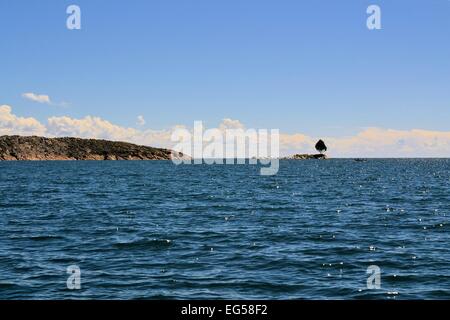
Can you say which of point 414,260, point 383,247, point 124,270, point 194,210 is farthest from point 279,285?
point 194,210

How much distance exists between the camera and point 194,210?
4347 cm

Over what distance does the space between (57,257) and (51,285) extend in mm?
5187

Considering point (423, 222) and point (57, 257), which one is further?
point (423, 222)

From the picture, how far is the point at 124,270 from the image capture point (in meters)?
20.3

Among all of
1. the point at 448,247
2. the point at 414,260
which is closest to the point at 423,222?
the point at 448,247

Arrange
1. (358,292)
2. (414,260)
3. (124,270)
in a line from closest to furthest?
(358,292) → (124,270) → (414,260)

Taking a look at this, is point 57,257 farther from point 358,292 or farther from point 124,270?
point 358,292

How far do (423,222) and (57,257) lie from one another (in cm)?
2650
